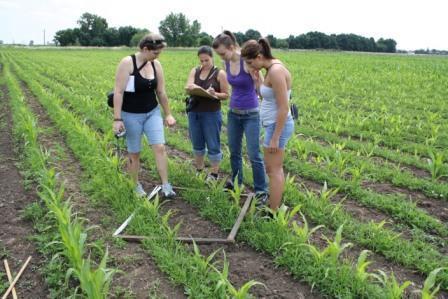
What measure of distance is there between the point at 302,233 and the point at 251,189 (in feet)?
5.45

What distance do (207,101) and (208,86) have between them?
0.17m

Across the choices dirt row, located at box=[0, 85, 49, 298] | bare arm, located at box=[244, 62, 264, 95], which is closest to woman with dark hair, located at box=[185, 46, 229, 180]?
bare arm, located at box=[244, 62, 264, 95]

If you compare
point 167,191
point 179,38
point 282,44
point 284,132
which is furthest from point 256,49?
point 179,38

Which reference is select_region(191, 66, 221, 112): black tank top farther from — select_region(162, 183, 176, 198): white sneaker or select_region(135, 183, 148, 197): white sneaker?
select_region(135, 183, 148, 197): white sneaker

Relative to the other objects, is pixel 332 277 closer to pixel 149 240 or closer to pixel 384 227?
pixel 384 227

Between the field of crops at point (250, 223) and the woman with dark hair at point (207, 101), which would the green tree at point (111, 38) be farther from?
the woman with dark hair at point (207, 101)

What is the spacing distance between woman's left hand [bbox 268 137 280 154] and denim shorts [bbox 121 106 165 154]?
1357mm

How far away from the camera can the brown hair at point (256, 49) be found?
3697 millimetres

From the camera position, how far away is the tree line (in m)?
84.9

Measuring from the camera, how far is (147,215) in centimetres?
431

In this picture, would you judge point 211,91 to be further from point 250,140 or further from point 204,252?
point 204,252

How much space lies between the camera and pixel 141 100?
4.56m

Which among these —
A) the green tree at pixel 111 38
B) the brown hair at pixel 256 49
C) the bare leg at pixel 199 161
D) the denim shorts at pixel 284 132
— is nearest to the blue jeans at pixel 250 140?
the denim shorts at pixel 284 132

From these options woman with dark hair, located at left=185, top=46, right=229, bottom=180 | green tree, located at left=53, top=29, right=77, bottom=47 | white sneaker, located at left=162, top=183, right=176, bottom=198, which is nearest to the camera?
woman with dark hair, located at left=185, top=46, right=229, bottom=180
